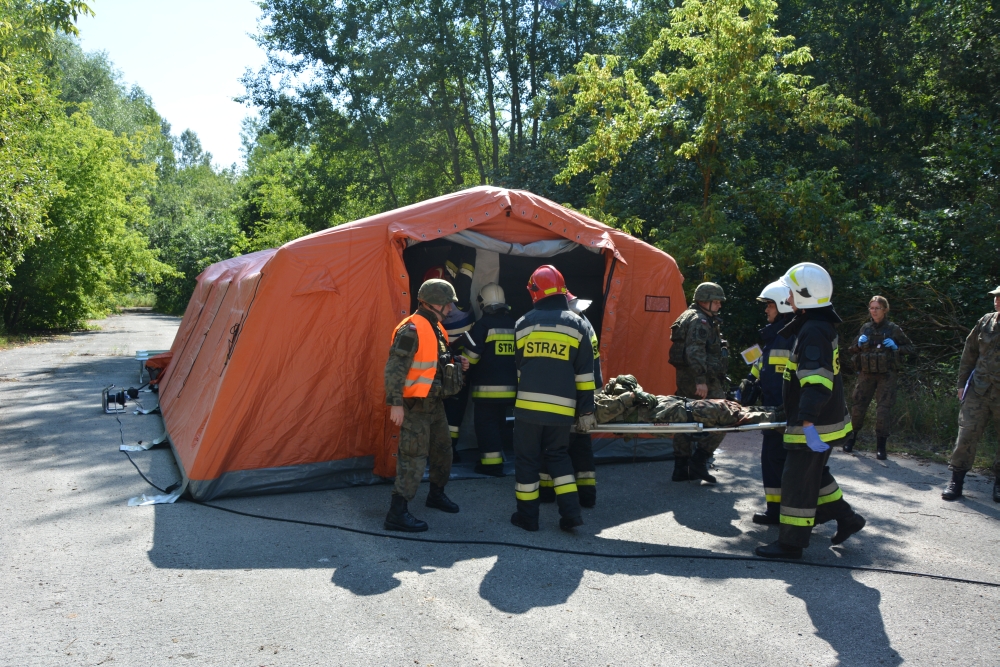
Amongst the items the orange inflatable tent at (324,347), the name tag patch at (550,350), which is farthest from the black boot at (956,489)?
the name tag patch at (550,350)

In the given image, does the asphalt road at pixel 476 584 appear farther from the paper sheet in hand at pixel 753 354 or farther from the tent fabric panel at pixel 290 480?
the paper sheet in hand at pixel 753 354

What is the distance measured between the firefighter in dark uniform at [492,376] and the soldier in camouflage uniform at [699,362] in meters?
1.63

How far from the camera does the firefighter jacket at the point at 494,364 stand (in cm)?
715

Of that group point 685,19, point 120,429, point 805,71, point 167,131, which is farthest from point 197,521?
point 167,131

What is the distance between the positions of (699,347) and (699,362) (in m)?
0.15

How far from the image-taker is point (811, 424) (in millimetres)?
4938

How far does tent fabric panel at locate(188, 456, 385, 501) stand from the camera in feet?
20.3

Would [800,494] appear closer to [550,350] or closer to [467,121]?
[550,350]

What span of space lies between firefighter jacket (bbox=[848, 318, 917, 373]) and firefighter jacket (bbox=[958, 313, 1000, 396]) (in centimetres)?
134

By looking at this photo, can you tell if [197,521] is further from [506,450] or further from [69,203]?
[69,203]

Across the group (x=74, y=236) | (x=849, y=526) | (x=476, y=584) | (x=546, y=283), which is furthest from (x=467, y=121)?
(x=476, y=584)

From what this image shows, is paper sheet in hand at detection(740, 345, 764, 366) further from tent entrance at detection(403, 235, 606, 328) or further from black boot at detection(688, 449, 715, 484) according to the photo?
tent entrance at detection(403, 235, 606, 328)

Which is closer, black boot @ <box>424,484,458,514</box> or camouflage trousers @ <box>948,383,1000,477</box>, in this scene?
black boot @ <box>424,484,458,514</box>

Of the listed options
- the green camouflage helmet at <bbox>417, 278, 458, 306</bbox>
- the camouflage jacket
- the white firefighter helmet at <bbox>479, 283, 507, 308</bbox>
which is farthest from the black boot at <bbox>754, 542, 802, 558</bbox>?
the white firefighter helmet at <bbox>479, 283, 507, 308</bbox>
